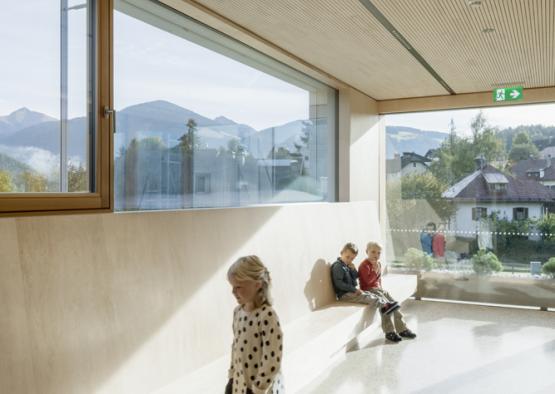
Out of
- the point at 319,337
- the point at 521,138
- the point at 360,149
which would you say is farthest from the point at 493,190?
the point at 319,337

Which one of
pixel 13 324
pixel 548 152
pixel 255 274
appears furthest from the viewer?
pixel 548 152

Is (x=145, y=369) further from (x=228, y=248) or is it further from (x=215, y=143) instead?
(x=215, y=143)

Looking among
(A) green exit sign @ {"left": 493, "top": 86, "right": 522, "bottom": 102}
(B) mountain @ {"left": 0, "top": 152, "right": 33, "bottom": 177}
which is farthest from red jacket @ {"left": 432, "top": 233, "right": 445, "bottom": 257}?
(B) mountain @ {"left": 0, "top": 152, "right": 33, "bottom": 177}

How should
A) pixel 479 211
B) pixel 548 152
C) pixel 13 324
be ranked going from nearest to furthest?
pixel 13 324, pixel 548 152, pixel 479 211

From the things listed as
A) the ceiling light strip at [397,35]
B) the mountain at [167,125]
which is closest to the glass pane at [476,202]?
the ceiling light strip at [397,35]

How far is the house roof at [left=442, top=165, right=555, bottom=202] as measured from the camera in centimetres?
758

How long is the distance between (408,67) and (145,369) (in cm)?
451

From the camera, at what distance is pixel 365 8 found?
4133mm

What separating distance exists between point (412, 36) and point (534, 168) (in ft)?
12.8

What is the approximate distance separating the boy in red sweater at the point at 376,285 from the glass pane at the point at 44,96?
12.2 feet

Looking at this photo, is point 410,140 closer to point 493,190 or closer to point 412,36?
point 493,190

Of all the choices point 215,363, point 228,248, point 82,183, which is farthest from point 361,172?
point 82,183

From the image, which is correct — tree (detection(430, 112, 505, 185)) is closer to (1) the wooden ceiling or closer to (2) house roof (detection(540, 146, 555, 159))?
(2) house roof (detection(540, 146, 555, 159))

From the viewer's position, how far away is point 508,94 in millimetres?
7176
